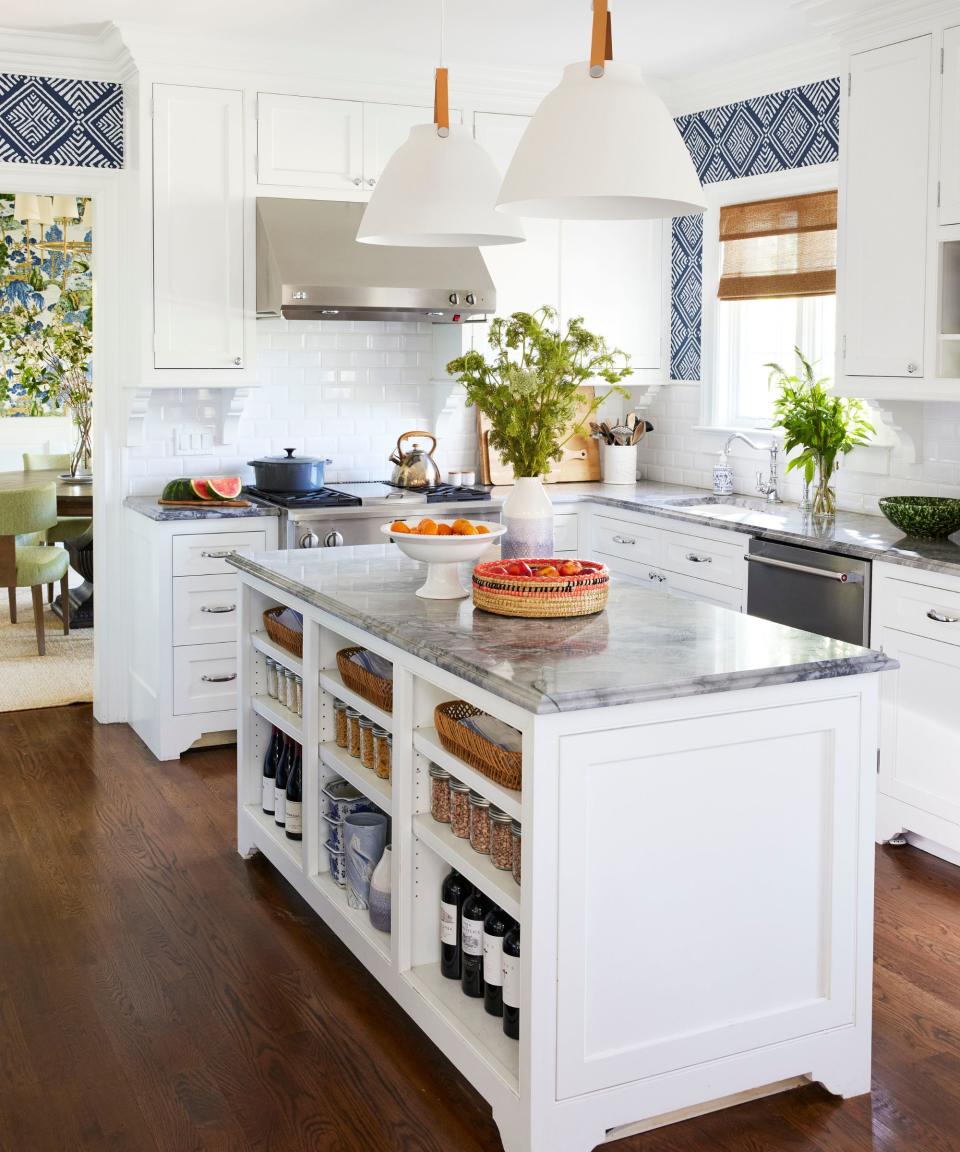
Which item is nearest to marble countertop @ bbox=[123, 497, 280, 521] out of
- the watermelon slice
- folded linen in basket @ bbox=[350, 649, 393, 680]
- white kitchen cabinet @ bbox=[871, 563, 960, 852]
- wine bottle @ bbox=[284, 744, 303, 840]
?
the watermelon slice

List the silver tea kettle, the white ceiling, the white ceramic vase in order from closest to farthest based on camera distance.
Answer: the white ceramic vase < the white ceiling < the silver tea kettle

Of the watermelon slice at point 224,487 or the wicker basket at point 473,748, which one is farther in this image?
the watermelon slice at point 224,487

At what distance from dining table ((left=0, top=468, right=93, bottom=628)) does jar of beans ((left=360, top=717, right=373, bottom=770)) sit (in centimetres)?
408

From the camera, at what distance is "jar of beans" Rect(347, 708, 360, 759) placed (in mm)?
3383

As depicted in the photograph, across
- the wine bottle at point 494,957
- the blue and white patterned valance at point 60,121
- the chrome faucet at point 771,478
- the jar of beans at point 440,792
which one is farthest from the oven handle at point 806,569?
the blue and white patterned valance at point 60,121

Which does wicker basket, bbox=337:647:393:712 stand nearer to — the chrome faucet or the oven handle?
the oven handle

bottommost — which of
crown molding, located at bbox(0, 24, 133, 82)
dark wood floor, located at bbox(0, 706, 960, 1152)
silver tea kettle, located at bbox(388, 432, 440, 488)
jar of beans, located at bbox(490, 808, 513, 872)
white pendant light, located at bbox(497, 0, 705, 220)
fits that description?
dark wood floor, located at bbox(0, 706, 960, 1152)

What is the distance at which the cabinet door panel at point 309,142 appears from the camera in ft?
17.6

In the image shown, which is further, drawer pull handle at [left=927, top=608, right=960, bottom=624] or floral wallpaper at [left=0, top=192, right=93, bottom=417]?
floral wallpaper at [left=0, top=192, right=93, bottom=417]

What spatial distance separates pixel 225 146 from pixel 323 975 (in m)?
3.46

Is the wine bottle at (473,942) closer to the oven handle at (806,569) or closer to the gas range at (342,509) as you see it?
the oven handle at (806,569)

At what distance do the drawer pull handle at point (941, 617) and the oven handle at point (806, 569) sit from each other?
318mm

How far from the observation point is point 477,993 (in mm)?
2836

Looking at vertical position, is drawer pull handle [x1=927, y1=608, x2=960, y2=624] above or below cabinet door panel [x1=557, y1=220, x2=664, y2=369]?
below
